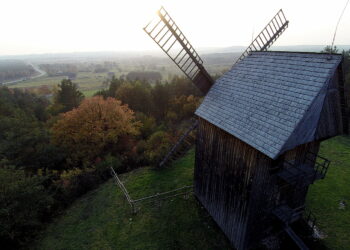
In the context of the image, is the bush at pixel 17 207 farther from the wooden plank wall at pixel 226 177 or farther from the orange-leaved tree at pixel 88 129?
the wooden plank wall at pixel 226 177

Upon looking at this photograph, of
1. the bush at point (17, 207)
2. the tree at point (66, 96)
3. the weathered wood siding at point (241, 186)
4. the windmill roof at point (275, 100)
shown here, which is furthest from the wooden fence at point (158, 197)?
the tree at point (66, 96)

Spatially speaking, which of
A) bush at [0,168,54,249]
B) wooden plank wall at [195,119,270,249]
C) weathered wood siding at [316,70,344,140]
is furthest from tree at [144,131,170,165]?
A: weathered wood siding at [316,70,344,140]

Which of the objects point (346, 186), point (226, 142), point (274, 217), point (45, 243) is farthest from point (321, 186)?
point (45, 243)

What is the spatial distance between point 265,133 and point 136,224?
11.6 meters

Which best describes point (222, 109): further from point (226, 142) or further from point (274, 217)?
point (274, 217)

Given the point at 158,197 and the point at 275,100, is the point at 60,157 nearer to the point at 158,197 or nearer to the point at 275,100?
the point at 158,197

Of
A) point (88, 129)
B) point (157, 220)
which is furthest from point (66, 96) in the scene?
point (157, 220)

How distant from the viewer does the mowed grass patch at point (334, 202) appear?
40.4 ft

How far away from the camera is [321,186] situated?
17.1 metres

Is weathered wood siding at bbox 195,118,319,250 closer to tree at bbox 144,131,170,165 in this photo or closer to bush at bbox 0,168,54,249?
tree at bbox 144,131,170,165

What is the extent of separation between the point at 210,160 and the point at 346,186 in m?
13.6

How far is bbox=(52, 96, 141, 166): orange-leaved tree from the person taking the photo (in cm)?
2380

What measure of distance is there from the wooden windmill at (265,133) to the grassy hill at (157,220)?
1821 millimetres

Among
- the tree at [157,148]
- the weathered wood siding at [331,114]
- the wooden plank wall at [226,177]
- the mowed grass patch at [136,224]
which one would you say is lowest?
the mowed grass patch at [136,224]
